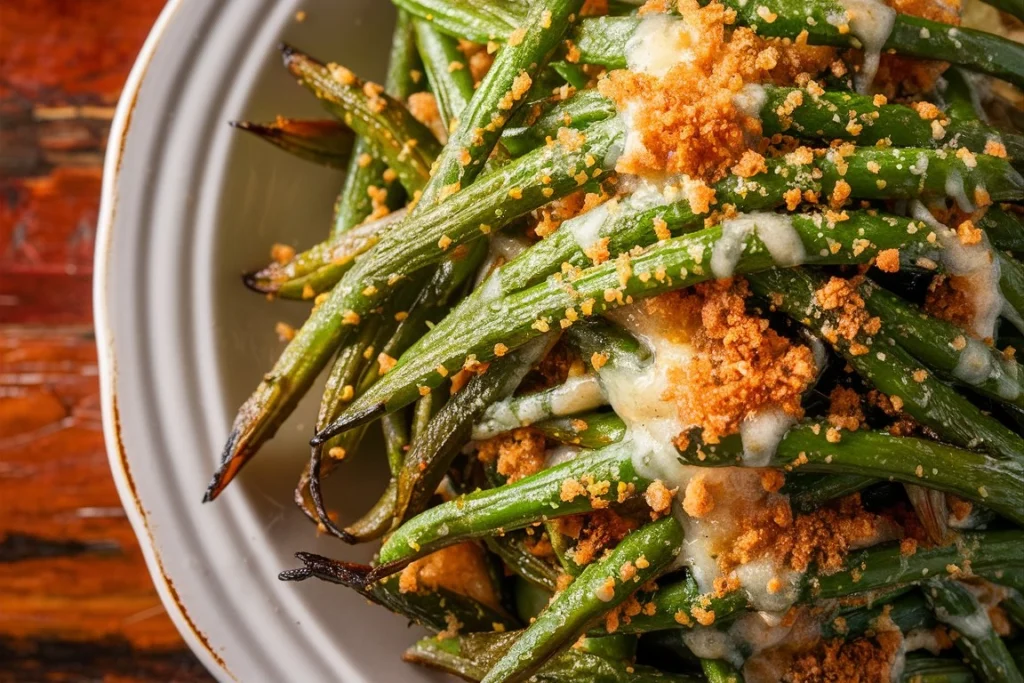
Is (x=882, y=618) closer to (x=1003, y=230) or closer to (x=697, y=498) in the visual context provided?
(x=697, y=498)

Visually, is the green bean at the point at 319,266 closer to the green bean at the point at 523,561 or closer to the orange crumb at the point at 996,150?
the green bean at the point at 523,561

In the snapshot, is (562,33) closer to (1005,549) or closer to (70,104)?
(1005,549)

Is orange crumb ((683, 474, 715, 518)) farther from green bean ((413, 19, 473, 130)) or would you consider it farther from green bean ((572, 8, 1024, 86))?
green bean ((413, 19, 473, 130))

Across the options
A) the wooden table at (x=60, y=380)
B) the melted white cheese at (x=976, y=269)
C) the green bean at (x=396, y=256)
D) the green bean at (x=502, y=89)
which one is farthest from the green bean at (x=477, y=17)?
the wooden table at (x=60, y=380)

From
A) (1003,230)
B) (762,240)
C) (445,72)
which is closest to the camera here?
(762,240)

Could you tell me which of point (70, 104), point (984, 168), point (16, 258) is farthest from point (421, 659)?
point (70, 104)

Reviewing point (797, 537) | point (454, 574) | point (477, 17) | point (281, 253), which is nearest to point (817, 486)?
point (797, 537)
